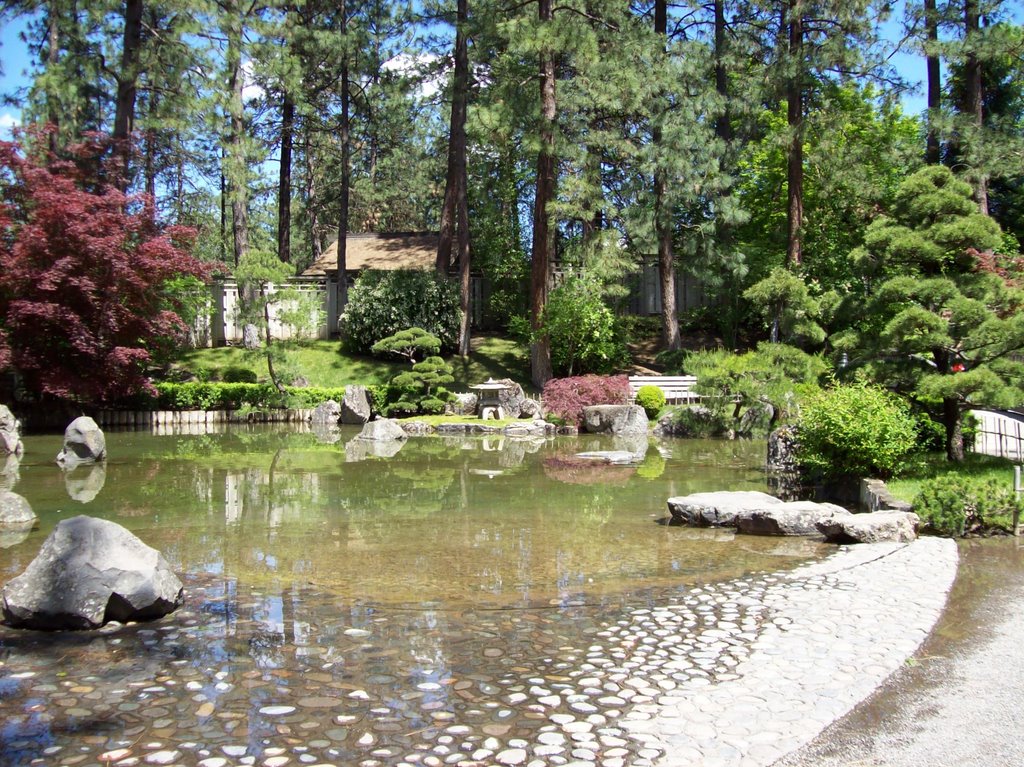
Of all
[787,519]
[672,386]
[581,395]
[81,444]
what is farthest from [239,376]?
[787,519]

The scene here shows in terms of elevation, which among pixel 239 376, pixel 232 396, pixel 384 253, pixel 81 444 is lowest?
pixel 81 444

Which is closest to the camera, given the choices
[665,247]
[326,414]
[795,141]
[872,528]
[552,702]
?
[552,702]

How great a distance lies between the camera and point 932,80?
19.3m

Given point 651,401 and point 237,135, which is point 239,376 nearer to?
point 237,135

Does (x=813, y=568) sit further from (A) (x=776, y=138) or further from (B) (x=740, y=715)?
(A) (x=776, y=138)

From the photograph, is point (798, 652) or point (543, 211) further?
point (543, 211)

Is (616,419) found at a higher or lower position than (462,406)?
lower

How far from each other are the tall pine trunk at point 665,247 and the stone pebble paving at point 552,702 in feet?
58.6

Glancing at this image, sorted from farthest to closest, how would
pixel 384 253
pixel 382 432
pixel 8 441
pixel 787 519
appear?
1. pixel 384 253
2. pixel 382 432
3. pixel 8 441
4. pixel 787 519

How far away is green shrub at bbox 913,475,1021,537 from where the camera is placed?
785 centimetres

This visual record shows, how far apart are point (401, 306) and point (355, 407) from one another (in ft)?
15.4

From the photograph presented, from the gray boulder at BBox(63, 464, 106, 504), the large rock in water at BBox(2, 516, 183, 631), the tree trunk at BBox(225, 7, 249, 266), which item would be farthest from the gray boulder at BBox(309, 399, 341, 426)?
the large rock in water at BBox(2, 516, 183, 631)

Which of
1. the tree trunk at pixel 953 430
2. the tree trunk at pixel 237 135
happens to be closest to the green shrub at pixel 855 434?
the tree trunk at pixel 953 430

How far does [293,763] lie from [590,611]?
2583mm
